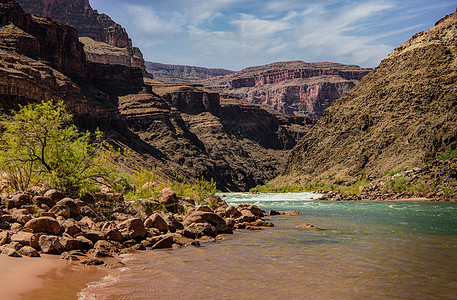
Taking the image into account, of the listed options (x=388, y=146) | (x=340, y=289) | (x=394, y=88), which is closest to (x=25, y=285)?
(x=340, y=289)

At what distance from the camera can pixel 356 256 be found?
10000 mm

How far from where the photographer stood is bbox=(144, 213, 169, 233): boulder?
12.4 metres

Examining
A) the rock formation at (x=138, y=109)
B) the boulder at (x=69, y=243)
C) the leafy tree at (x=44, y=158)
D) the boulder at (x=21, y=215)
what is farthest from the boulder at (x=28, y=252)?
the rock formation at (x=138, y=109)

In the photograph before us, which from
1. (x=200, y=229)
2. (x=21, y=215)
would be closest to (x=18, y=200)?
(x=21, y=215)

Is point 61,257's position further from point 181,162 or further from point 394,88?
point 181,162

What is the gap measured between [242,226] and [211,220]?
214 centimetres

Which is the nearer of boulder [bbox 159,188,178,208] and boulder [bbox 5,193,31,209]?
boulder [bbox 5,193,31,209]

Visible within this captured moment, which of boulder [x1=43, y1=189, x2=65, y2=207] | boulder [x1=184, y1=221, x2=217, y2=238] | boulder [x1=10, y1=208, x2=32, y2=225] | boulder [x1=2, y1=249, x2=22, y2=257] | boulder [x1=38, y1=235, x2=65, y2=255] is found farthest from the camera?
boulder [x1=184, y1=221, x2=217, y2=238]

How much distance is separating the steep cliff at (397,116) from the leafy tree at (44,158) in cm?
4371

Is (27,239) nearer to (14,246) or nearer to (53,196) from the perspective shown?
(14,246)

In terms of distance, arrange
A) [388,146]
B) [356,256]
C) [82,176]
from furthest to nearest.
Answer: [388,146] → [82,176] → [356,256]

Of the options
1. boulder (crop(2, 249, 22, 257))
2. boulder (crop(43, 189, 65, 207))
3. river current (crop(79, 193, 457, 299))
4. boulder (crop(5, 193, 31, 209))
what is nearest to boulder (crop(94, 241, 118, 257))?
river current (crop(79, 193, 457, 299))

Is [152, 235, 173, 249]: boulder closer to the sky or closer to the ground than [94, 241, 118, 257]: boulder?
closer to the ground

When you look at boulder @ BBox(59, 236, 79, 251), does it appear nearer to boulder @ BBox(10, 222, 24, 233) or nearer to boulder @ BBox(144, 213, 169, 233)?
boulder @ BBox(10, 222, 24, 233)
